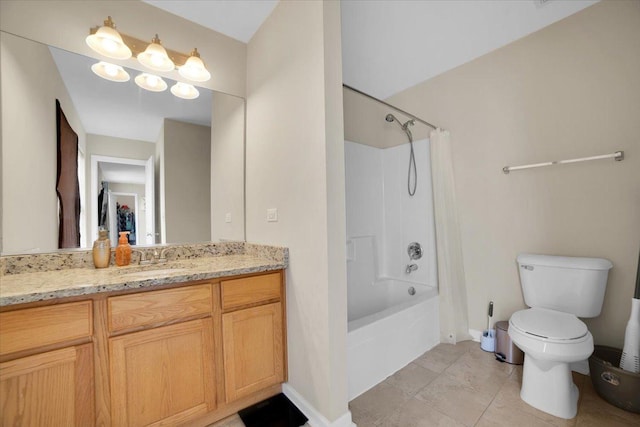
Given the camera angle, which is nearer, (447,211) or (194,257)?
(194,257)

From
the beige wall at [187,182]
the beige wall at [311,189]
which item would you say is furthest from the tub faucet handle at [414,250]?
the beige wall at [187,182]

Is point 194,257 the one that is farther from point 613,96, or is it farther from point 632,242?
point 613,96

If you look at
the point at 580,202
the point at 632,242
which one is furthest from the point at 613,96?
the point at 632,242

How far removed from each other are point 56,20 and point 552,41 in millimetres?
3309

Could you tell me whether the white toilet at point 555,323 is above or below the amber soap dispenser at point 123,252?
below

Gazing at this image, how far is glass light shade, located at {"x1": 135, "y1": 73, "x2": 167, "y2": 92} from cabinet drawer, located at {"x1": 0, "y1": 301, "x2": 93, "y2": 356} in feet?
4.63

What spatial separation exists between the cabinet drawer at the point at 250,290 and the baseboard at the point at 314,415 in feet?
1.94

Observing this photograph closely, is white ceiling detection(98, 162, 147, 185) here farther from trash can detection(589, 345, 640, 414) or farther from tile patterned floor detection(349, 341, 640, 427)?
trash can detection(589, 345, 640, 414)

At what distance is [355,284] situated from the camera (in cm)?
269

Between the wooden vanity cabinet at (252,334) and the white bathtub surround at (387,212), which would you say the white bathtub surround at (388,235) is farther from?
the wooden vanity cabinet at (252,334)

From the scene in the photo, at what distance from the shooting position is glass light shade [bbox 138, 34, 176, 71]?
5.19 ft

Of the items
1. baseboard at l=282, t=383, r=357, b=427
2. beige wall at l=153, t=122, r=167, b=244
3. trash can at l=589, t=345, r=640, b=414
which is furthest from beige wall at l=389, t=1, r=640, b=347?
beige wall at l=153, t=122, r=167, b=244

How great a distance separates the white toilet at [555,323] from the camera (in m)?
1.40

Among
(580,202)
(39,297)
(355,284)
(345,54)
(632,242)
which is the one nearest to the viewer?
(39,297)
